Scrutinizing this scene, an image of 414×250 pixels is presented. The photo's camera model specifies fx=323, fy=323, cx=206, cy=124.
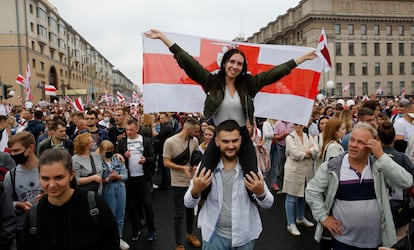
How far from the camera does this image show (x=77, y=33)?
8019 cm

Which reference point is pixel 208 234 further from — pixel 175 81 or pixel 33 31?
pixel 33 31

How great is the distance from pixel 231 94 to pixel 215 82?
0.18 meters

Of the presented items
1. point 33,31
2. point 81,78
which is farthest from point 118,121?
point 81,78

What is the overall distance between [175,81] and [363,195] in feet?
8.27

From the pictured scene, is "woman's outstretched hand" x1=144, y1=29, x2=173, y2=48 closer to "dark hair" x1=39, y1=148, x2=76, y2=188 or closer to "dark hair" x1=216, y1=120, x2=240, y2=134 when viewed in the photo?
"dark hair" x1=216, y1=120, x2=240, y2=134

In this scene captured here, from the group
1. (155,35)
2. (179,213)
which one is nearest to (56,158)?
(155,35)

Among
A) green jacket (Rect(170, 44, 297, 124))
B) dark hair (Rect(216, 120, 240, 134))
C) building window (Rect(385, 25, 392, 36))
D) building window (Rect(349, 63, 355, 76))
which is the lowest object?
dark hair (Rect(216, 120, 240, 134))

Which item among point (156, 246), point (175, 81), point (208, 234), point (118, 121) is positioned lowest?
point (156, 246)

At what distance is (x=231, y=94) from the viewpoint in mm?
2816

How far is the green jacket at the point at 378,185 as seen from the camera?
115 inches

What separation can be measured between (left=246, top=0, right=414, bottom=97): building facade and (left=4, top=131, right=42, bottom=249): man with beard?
197 ft

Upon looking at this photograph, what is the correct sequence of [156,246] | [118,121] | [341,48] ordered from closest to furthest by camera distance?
1. [156,246]
2. [118,121]
3. [341,48]

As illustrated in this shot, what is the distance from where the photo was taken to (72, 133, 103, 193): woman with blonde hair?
14.5 ft

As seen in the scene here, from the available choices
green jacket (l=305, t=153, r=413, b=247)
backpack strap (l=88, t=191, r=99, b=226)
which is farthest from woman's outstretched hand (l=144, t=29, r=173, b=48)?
green jacket (l=305, t=153, r=413, b=247)
